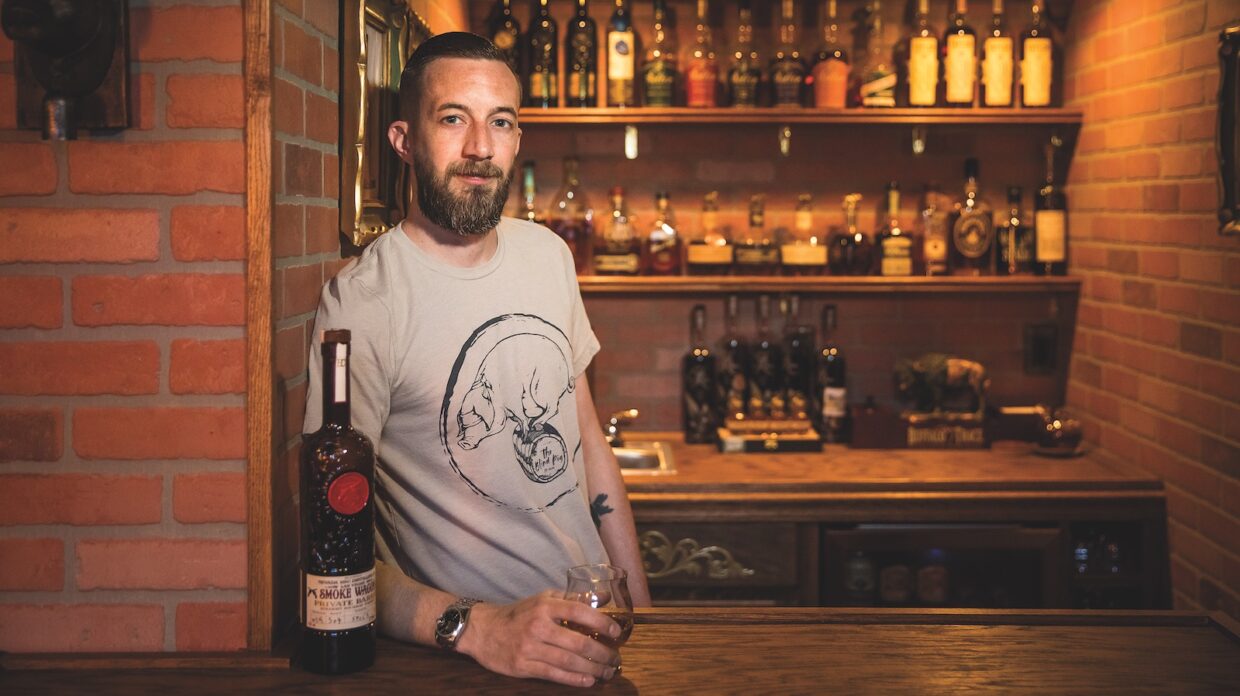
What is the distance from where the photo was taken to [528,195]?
3.34 metres

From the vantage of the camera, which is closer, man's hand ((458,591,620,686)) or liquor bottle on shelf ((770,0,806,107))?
man's hand ((458,591,620,686))

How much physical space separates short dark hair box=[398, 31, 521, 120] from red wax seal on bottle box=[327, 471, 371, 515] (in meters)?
0.62

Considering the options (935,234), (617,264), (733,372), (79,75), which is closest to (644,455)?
(733,372)

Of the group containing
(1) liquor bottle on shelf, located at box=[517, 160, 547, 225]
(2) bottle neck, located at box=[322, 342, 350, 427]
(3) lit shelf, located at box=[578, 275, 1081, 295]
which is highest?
(1) liquor bottle on shelf, located at box=[517, 160, 547, 225]

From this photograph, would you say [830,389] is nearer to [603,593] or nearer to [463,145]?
[463,145]

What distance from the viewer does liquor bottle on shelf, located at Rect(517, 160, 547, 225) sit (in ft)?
10.9

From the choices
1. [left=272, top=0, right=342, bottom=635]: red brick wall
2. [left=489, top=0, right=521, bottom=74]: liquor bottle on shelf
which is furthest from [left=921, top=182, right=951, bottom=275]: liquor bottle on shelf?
[left=272, top=0, right=342, bottom=635]: red brick wall

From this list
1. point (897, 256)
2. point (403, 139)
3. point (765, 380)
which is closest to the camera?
point (403, 139)

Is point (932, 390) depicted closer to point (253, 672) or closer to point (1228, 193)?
point (1228, 193)

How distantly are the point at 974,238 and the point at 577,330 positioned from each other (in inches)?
71.9

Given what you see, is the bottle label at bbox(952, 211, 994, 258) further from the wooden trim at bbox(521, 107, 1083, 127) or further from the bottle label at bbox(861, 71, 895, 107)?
the bottle label at bbox(861, 71, 895, 107)

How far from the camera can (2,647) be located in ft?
4.84

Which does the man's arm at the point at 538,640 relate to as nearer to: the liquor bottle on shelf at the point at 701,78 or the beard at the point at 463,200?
the beard at the point at 463,200

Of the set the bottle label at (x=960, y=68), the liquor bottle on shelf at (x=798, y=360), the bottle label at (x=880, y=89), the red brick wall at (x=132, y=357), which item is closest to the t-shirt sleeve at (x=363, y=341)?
the red brick wall at (x=132, y=357)
